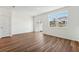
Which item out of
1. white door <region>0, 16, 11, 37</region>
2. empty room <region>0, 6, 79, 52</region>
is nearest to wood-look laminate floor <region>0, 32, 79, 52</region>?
empty room <region>0, 6, 79, 52</region>

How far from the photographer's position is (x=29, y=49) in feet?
6.28

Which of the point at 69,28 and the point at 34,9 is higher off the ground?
the point at 34,9

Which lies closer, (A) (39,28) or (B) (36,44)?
(B) (36,44)

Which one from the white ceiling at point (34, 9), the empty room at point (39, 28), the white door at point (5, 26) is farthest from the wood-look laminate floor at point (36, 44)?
the white ceiling at point (34, 9)

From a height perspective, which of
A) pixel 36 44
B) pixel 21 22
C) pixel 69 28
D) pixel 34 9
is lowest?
pixel 36 44

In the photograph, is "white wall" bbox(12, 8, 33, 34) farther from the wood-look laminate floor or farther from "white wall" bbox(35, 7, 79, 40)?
"white wall" bbox(35, 7, 79, 40)

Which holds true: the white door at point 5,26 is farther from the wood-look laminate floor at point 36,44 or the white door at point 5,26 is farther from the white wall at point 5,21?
the wood-look laminate floor at point 36,44

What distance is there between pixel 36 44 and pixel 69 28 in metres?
0.78

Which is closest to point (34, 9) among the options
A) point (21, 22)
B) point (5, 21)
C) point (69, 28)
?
point (21, 22)

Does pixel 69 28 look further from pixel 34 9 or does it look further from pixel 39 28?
pixel 34 9

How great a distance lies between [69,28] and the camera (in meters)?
1.97

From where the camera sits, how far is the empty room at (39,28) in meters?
1.86

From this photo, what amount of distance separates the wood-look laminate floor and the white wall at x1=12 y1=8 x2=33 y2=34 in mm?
111
